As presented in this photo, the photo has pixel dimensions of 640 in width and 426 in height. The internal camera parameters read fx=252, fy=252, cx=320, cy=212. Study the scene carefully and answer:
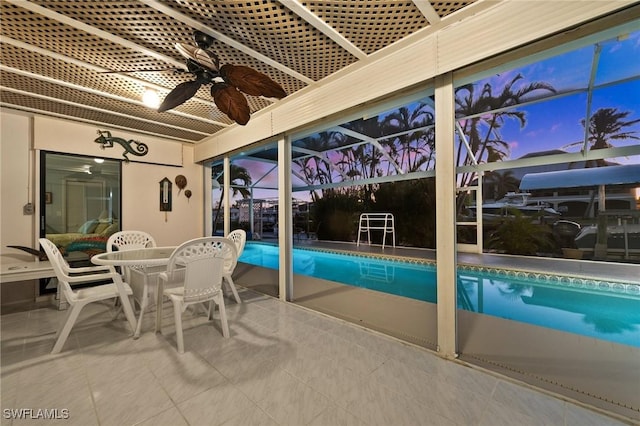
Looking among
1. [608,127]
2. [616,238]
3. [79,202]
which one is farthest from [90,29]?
[616,238]

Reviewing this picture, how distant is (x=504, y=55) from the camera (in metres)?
1.77

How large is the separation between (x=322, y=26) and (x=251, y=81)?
0.66 meters

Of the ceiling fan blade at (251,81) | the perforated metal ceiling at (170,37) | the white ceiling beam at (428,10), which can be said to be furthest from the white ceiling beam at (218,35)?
the white ceiling beam at (428,10)

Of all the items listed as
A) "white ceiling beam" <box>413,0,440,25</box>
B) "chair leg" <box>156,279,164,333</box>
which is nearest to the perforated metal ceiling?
"white ceiling beam" <box>413,0,440,25</box>

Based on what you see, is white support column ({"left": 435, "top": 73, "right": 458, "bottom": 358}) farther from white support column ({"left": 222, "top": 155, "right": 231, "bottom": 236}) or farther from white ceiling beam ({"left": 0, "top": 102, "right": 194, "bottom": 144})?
white ceiling beam ({"left": 0, "top": 102, "right": 194, "bottom": 144})

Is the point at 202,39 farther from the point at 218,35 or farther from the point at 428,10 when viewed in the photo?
the point at 428,10

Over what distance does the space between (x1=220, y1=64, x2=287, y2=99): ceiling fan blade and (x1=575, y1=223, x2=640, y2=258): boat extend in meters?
7.26

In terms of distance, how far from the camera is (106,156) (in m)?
4.09

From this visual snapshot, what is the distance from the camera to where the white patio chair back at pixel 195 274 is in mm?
2074

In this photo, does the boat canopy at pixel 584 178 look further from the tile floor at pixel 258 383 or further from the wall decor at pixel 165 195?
the wall decor at pixel 165 195

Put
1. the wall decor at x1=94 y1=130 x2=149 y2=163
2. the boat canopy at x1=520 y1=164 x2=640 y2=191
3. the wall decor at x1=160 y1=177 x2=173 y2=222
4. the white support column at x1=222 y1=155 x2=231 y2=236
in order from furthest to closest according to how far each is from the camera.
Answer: the boat canopy at x1=520 y1=164 x2=640 y2=191 → the wall decor at x1=160 y1=177 x2=173 y2=222 → the white support column at x1=222 y1=155 x2=231 y2=236 → the wall decor at x1=94 y1=130 x2=149 y2=163

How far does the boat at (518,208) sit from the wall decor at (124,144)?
7.65m

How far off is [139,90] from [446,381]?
403 cm

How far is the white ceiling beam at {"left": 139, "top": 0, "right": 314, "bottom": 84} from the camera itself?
5.58 feet
